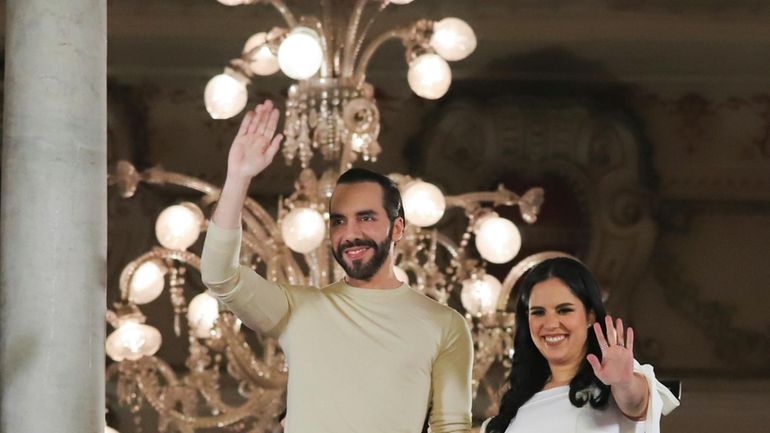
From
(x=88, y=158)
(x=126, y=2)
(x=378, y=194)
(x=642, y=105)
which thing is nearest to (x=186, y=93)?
(x=126, y=2)

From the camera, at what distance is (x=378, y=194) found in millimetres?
4168

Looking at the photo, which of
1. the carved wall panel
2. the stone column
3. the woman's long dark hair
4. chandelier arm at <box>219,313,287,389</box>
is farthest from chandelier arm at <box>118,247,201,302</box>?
the woman's long dark hair

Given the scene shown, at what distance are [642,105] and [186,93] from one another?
2.85 metres

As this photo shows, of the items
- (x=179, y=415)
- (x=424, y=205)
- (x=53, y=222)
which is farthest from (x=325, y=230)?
(x=53, y=222)

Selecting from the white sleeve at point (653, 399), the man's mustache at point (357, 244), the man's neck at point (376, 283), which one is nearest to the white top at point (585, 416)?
the white sleeve at point (653, 399)

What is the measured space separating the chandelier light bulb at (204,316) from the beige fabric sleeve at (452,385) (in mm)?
3232

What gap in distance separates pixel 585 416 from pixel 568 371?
16cm

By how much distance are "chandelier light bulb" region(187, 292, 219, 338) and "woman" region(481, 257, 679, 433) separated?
10.6 ft

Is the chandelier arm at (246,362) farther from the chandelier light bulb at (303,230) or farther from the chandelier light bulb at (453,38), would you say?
the chandelier light bulb at (453,38)

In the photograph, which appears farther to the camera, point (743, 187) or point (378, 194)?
point (743, 187)

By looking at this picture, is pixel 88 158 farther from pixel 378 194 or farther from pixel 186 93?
pixel 186 93

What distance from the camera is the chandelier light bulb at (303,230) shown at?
22.0ft

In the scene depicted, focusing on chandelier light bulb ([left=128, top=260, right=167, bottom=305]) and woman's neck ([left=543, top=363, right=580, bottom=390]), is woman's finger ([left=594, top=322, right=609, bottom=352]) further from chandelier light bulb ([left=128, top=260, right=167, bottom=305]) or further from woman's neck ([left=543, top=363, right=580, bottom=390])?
chandelier light bulb ([left=128, top=260, right=167, bottom=305])

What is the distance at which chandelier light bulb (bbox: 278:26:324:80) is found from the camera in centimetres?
680
